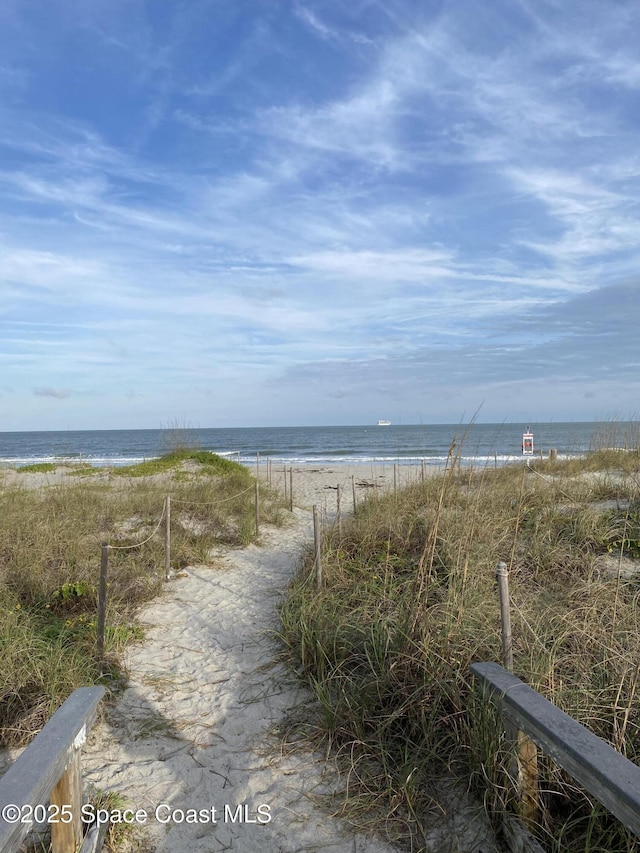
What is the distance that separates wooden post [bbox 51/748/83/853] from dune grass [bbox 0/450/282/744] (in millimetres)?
1324

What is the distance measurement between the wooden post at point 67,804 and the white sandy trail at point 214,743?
1.94ft

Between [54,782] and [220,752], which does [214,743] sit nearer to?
[220,752]

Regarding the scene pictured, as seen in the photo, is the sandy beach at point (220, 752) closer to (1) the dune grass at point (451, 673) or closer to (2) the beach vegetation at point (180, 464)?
(1) the dune grass at point (451, 673)

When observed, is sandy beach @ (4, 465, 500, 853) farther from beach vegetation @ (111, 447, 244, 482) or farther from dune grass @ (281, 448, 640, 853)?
beach vegetation @ (111, 447, 244, 482)

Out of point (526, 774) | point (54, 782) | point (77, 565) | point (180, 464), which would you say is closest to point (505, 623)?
point (526, 774)

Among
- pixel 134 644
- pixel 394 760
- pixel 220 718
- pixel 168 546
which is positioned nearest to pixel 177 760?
pixel 220 718

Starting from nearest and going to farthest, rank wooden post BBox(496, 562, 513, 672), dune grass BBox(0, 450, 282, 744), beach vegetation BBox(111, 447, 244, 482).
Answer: wooden post BBox(496, 562, 513, 672) → dune grass BBox(0, 450, 282, 744) → beach vegetation BBox(111, 447, 244, 482)

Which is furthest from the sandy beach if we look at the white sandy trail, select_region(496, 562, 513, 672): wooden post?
select_region(496, 562, 513, 672): wooden post

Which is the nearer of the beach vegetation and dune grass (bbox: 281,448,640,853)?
dune grass (bbox: 281,448,640,853)

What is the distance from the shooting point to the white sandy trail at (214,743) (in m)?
2.76

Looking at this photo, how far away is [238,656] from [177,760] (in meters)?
1.30

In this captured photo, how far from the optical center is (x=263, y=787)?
305 cm

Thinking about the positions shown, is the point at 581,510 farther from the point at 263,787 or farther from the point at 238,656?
the point at 263,787

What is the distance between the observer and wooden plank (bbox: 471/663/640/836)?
1652mm
